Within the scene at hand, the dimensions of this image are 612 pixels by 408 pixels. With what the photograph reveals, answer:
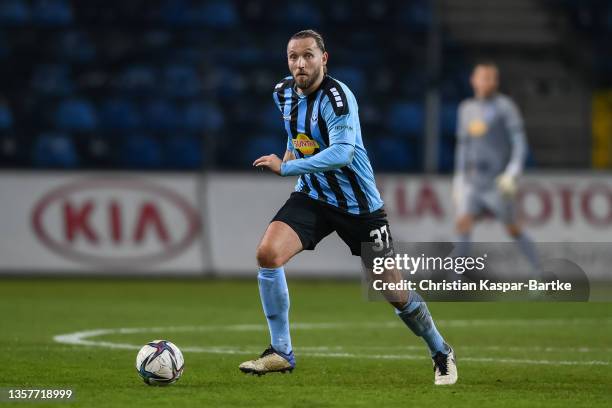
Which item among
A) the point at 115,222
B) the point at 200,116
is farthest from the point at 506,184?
the point at 200,116

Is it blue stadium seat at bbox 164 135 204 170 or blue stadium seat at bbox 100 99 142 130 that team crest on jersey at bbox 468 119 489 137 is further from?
blue stadium seat at bbox 100 99 142 130

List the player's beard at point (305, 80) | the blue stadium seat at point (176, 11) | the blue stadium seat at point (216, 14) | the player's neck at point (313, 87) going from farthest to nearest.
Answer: the blue stadium seat at point (216, 14) < the blue stadium seat at point (176, 11) < the player's neck at point (313, 87) < the player's beard at point (305, 80)

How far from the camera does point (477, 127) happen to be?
14922 mm

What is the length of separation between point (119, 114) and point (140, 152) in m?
0.96

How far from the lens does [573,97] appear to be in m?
19.6

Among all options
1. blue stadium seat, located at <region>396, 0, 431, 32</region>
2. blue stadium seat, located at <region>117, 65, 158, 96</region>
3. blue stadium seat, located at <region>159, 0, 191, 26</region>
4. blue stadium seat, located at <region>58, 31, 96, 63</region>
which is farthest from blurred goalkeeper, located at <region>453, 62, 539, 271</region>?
blue stadium seat, located at <region>159, 0, 191, 26</region>

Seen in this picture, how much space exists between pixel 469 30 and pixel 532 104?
186 cm

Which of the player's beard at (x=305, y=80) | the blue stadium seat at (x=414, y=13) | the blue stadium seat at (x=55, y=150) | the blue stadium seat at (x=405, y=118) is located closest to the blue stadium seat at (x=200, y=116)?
the blue stadium seat at (x=55, y=150)

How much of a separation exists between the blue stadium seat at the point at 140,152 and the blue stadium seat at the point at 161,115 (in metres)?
0.35

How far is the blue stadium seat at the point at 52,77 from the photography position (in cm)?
1841

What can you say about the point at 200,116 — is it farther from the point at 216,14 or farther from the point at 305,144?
the point at 305,144

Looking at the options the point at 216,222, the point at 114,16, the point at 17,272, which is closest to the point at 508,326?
the point at 216,222

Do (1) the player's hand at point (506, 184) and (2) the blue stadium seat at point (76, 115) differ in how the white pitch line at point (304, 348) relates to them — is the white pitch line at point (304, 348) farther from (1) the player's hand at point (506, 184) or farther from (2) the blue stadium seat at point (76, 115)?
(2) the blue stadium seat at point (76, 115)

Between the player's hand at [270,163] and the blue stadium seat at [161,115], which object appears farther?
the blue stadium seat at [161,115]
